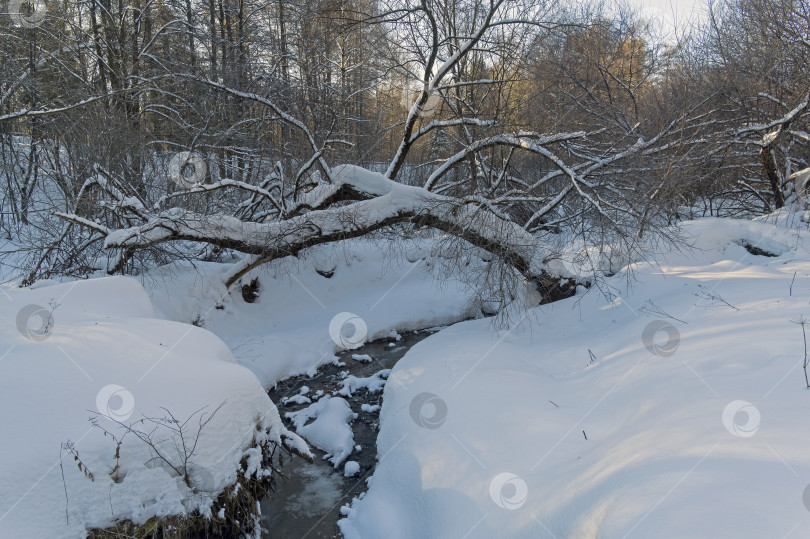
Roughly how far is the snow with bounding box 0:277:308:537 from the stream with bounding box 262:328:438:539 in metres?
0.79

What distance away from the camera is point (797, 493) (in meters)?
2.14

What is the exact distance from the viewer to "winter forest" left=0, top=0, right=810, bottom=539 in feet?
9.71

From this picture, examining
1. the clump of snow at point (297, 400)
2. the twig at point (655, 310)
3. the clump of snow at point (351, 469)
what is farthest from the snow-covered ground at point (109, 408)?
the twig at point (655, 310)

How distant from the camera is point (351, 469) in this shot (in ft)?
16.6

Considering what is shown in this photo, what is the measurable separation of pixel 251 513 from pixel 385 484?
53.1 inches

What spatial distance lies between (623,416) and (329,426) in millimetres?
3536

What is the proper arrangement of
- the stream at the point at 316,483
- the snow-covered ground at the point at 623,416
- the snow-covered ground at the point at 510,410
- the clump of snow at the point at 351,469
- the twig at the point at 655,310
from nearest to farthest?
the snow-covered ground at the point at 623,416, the snow-covered ground at the point at 510,410, the stream at the point at 316,483, the clump of snow at the point at 351,469, the twig at the point at 655,310

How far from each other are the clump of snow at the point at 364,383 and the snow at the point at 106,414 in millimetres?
2678

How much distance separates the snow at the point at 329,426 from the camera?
5.51 metres

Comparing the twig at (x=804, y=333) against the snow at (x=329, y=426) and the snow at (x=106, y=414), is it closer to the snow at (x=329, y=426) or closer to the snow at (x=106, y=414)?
the snow at (x=106, y=414)

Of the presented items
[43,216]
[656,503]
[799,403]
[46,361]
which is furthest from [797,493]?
[43,216]

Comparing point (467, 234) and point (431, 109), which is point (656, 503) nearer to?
point (467, 234)

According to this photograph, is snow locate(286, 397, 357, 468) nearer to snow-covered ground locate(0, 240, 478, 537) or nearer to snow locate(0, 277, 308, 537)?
snow-covered ground locate(0, 240, 478, 537)

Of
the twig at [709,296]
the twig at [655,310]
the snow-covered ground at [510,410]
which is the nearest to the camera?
the snow-covered ground at [510,410]
